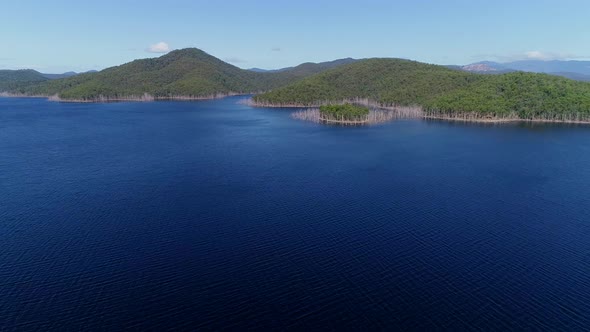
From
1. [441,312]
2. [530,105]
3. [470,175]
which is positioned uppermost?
[530,105]

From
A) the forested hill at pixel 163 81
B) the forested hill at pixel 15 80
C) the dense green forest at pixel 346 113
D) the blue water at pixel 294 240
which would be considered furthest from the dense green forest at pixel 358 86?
the blue water at pixel 294 240

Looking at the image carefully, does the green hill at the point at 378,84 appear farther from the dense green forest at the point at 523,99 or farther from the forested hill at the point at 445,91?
the dense green forest at the point at 523,99

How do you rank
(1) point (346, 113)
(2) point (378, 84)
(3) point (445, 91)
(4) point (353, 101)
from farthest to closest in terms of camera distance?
1. (2) point (378, 84)
2. (4) point (353, 101)
3. (3) point (445, 91)
4. (1) point (346, 113)

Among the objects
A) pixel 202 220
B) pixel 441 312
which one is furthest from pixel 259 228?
pixel 441 312

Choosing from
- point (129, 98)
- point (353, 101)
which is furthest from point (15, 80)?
point (353, 101)

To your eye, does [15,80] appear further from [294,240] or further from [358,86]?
[294,240]

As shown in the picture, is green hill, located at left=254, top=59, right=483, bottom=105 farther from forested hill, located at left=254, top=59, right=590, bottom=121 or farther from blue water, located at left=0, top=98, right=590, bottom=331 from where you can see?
blue water, located at left=0, top=98, right=590, bottom=331

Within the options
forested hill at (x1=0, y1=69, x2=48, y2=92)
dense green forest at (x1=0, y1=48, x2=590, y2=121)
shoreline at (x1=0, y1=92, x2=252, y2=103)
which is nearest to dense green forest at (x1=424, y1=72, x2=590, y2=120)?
dense green forest at (x1=0, y1=48, x2=590, y2=121)

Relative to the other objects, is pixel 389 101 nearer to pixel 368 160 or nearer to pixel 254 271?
pixel 368 160
